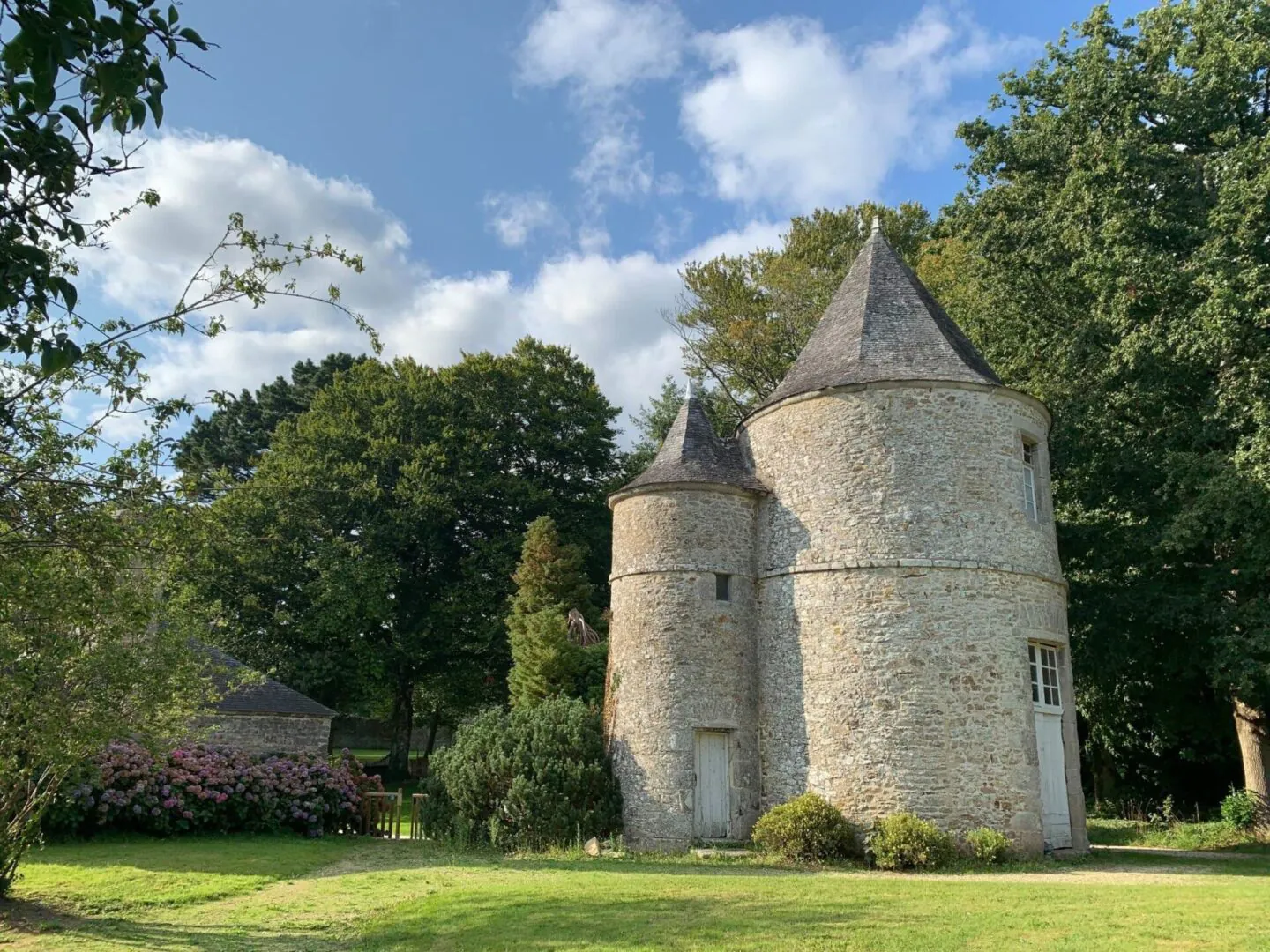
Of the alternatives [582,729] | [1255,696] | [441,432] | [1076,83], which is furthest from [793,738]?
[441,432]

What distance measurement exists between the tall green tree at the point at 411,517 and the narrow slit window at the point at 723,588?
14.1 m

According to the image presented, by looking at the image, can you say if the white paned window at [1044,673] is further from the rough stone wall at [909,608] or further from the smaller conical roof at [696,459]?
the smaller conical roof at [696,459]

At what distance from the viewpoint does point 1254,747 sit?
59.4 ft

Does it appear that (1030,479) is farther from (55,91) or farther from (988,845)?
(55,91)

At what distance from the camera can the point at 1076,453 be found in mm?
19000

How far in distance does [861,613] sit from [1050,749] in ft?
12.1

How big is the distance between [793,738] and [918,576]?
3212mm

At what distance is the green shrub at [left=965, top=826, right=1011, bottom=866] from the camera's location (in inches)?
516

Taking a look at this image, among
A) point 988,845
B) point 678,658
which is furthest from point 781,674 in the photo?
point 988,845

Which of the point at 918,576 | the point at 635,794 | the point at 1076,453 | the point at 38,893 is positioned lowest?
the point at 38,893

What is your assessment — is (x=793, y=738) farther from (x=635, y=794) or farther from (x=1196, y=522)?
(x=1196, y=522)

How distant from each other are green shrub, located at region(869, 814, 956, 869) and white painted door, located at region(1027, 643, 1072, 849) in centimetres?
216

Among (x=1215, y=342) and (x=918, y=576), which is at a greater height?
(x=1215, y=342)

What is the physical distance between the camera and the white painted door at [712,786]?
49.8ft
